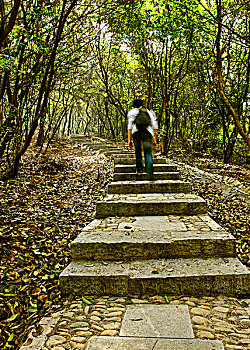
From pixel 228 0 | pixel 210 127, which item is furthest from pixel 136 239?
pixel 210 127

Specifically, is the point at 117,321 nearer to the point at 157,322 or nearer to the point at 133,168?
the point at 157,322

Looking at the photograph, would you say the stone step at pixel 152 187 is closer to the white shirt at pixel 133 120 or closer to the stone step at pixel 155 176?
the stone step at pixel 155 176

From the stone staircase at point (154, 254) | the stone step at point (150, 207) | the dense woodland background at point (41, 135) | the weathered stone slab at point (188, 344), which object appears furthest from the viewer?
the stone step at point (150, 207)

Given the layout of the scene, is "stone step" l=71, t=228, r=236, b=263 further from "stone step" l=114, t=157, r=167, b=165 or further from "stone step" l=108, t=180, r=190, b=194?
"stone step" l=114, t=157, r=167, b=165

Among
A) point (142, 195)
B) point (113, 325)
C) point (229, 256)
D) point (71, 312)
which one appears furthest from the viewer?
point (142, 195)

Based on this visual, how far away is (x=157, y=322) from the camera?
2229 mm

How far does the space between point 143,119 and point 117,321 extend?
3.90m

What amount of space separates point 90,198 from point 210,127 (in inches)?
328

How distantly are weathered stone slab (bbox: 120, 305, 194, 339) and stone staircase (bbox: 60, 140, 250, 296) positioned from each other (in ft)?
0.91

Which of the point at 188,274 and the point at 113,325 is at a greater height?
the point at 188,274

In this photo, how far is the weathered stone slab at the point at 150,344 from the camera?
1.94 meters

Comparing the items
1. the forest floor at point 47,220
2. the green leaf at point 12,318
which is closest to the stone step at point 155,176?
the forest floor at point 47,220

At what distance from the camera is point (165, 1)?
7.67 m

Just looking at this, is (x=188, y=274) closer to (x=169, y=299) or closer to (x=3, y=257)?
(x=169, y=299)
